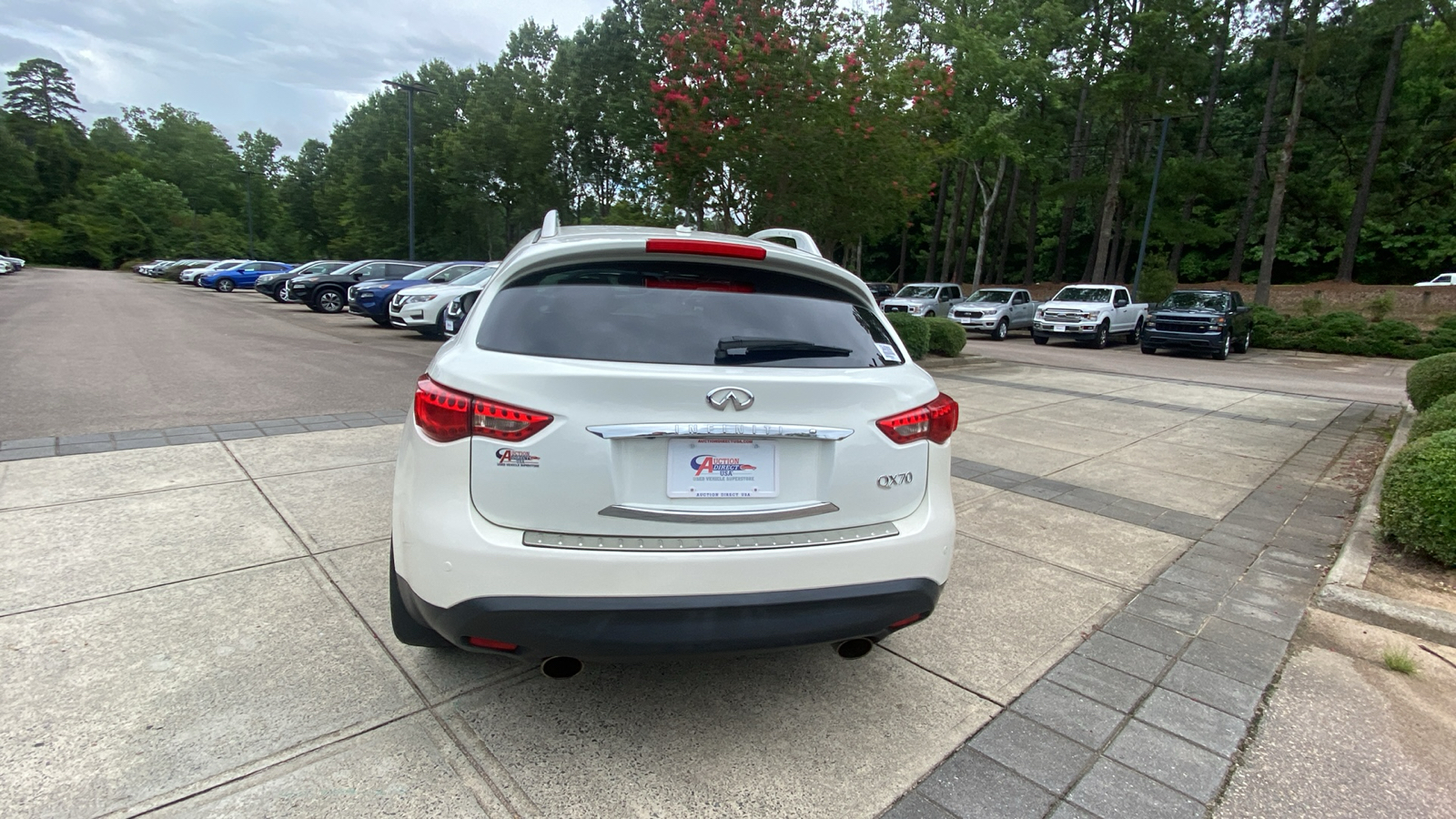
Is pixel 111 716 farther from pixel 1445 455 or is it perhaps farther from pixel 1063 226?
pixel 1063 226

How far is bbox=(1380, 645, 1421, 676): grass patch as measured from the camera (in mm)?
3053

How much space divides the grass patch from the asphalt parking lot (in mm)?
363

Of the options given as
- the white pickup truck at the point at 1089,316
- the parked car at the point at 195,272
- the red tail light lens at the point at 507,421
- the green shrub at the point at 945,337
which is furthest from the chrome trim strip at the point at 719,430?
the parked car at the point at 195,272

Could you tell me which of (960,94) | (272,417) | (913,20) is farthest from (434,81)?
(272,417)

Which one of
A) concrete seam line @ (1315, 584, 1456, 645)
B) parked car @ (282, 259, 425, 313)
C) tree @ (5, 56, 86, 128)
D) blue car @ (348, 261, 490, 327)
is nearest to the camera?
concrete seam line @ (1315, 584, 1456, 645)

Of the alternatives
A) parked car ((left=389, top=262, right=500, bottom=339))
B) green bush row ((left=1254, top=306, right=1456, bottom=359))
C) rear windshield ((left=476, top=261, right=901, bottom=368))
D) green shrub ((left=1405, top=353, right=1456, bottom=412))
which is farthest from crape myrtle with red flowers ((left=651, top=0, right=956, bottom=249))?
green bush row ((left=1254, top=306, right=1456, bottom=359))

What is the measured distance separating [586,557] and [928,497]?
46.8 inches

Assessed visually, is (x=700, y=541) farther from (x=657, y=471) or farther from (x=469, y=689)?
(x=469, y=689)

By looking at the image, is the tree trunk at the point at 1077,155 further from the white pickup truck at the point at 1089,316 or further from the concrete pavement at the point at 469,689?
the concrete pavement at the point at 469,689

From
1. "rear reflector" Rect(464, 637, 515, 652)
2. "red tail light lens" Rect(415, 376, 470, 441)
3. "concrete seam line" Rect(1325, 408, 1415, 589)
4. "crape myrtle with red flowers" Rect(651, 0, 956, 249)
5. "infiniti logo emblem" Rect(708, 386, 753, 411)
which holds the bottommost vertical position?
"concrete seam line" Rect(1325, 408, 1415, 589)

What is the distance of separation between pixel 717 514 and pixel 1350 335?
2665 cm

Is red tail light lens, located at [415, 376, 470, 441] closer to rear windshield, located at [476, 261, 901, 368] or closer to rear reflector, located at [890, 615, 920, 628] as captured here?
rear windshield, located at [476, 261, 901, 368]

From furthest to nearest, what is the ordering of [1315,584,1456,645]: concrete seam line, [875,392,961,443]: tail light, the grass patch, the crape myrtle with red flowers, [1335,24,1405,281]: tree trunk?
[1335,24,1405,281]: tree trunk, the crape myrtle with red flowers, [1315,584,1456,645]: concrete seam line, the grass patch, [875,392,961,443]: tail light

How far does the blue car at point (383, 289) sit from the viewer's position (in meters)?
17.1
